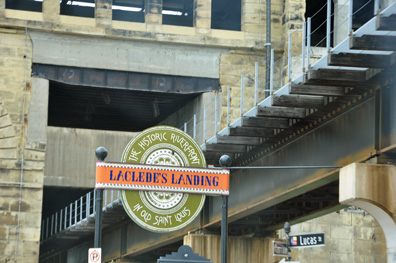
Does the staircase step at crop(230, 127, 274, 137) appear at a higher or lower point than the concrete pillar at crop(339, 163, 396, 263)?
higher

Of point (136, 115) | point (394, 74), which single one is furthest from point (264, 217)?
point (136, 115)

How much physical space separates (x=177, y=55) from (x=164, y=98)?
3293mm

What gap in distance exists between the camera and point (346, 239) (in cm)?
5041

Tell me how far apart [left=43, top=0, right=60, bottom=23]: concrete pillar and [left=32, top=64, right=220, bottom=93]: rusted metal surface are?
2.15m

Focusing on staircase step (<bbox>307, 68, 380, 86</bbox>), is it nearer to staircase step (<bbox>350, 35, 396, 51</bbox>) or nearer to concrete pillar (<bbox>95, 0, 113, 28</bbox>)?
staircase step (<bbox>350, 35, 396, 51</bbox>)

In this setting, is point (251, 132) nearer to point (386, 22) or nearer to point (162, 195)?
point (162, 195)

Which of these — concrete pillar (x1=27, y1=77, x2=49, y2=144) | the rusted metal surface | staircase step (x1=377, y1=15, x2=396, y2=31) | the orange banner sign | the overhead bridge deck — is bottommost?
the orange banner sign

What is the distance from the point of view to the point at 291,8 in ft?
161

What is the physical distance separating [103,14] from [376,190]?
28808 mm

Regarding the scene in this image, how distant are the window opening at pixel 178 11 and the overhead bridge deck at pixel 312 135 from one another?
23349 millimetres

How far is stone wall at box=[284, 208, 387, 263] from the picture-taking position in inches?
1965

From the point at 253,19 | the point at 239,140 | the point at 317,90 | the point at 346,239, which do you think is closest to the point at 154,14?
the point at 253,19

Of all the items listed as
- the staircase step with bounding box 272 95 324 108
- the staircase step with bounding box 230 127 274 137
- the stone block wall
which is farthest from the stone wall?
the staircase step with bounding box 272 95 324 108

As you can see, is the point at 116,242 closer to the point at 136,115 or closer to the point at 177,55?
the point at 177,55
